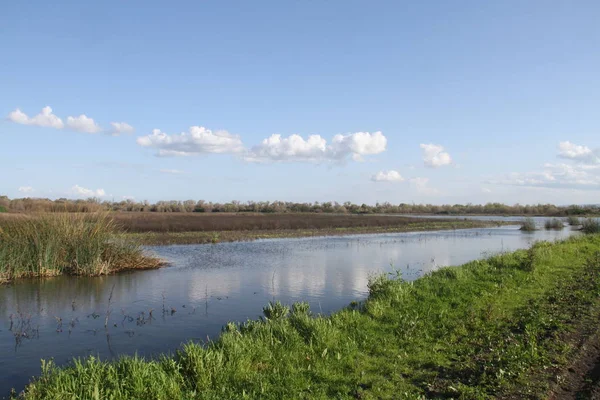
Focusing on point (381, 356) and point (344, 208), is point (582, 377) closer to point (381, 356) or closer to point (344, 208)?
point (381, 356)

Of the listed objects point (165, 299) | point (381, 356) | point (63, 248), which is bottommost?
point (165, 299)

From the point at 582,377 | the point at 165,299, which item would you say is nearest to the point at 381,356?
the point at 582,377

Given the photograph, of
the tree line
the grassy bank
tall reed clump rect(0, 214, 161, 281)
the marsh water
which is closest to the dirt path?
the grassy bank

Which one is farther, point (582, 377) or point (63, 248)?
point (63, 248)

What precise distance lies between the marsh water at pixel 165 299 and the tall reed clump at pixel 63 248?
2.42ft

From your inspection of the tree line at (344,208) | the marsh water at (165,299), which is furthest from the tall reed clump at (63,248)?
the tree line at (344,208)

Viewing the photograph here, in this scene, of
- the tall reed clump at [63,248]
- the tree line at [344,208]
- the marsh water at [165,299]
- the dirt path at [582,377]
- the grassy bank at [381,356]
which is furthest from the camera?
the tree line at [344,208]

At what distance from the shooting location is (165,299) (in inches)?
526

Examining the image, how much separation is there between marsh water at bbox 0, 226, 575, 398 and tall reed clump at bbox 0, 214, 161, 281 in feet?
2.42

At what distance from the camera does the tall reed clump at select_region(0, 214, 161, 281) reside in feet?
52.9

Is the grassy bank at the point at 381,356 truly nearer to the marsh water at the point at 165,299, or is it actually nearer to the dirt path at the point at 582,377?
the dirt path at the point at 582,377

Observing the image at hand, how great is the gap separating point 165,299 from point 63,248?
272 inches

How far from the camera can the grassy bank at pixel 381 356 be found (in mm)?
5711

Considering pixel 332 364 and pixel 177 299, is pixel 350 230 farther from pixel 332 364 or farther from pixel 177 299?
pixel 332 364
